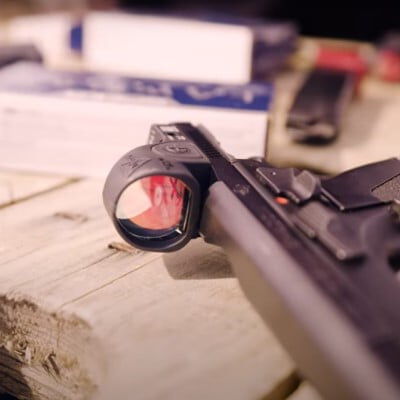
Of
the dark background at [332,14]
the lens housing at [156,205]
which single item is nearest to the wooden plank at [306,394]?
Result: the lens housing at [156,205]

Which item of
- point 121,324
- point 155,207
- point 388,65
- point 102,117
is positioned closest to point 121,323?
point 121,324

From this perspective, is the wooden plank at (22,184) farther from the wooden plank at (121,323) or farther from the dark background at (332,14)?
the dark background at (332,14)

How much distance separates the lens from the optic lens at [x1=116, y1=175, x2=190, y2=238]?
548 mm

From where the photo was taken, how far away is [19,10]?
1.80 m

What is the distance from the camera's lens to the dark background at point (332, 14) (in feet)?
6.04

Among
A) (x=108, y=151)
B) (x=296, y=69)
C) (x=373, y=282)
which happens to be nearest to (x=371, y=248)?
(x=373, y=282)

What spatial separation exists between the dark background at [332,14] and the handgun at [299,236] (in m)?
1.35

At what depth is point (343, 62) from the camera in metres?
1.22

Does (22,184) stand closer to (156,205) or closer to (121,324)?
(156,205)

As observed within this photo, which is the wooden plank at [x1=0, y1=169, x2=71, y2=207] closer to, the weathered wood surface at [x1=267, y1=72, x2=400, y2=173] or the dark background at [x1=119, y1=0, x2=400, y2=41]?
the weathered wood surface at [x1=267, y1=72, x2=400, y2=173]

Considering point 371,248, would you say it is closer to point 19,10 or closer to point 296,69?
point 296,69

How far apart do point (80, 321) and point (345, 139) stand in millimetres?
578

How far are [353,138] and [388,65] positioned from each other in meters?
0.42

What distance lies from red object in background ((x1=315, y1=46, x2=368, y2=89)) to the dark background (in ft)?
1.92
